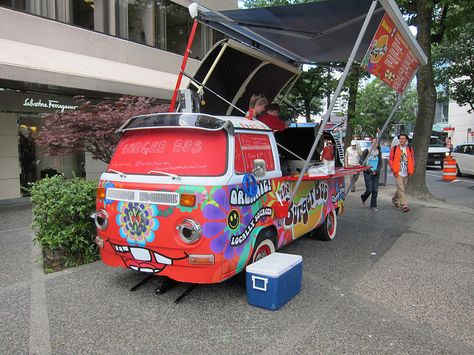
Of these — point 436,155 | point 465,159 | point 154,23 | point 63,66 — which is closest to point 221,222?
point 63,66

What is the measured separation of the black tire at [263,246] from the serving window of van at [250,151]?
2.51 ft

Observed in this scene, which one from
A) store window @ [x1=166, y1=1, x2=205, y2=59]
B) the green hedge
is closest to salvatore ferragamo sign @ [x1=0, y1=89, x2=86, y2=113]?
the green hedge

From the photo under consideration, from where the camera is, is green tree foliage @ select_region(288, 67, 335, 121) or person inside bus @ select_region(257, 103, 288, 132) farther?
green tree foliage @ select_region(288, 67, 335, 121)

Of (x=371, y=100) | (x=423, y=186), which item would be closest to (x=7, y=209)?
(x=423, y=186)

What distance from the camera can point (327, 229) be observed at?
6.82 metres

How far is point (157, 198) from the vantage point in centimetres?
394

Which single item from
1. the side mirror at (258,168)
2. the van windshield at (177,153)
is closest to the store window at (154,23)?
the van windshield at (177,153)

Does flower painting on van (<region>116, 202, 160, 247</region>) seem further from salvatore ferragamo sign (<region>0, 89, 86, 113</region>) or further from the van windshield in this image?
salvatore ferragamo sign (<region>0, 89, 86, 113</region>)

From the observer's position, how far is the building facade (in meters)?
10.1

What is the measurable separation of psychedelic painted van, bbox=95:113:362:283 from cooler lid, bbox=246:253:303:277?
14 centimetres

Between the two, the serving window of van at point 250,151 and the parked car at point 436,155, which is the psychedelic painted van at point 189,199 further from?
the parked car at point 436,155

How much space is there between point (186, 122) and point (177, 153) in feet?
1.07

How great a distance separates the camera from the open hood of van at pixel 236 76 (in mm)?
6336

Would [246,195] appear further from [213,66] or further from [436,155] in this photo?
[436,155]
